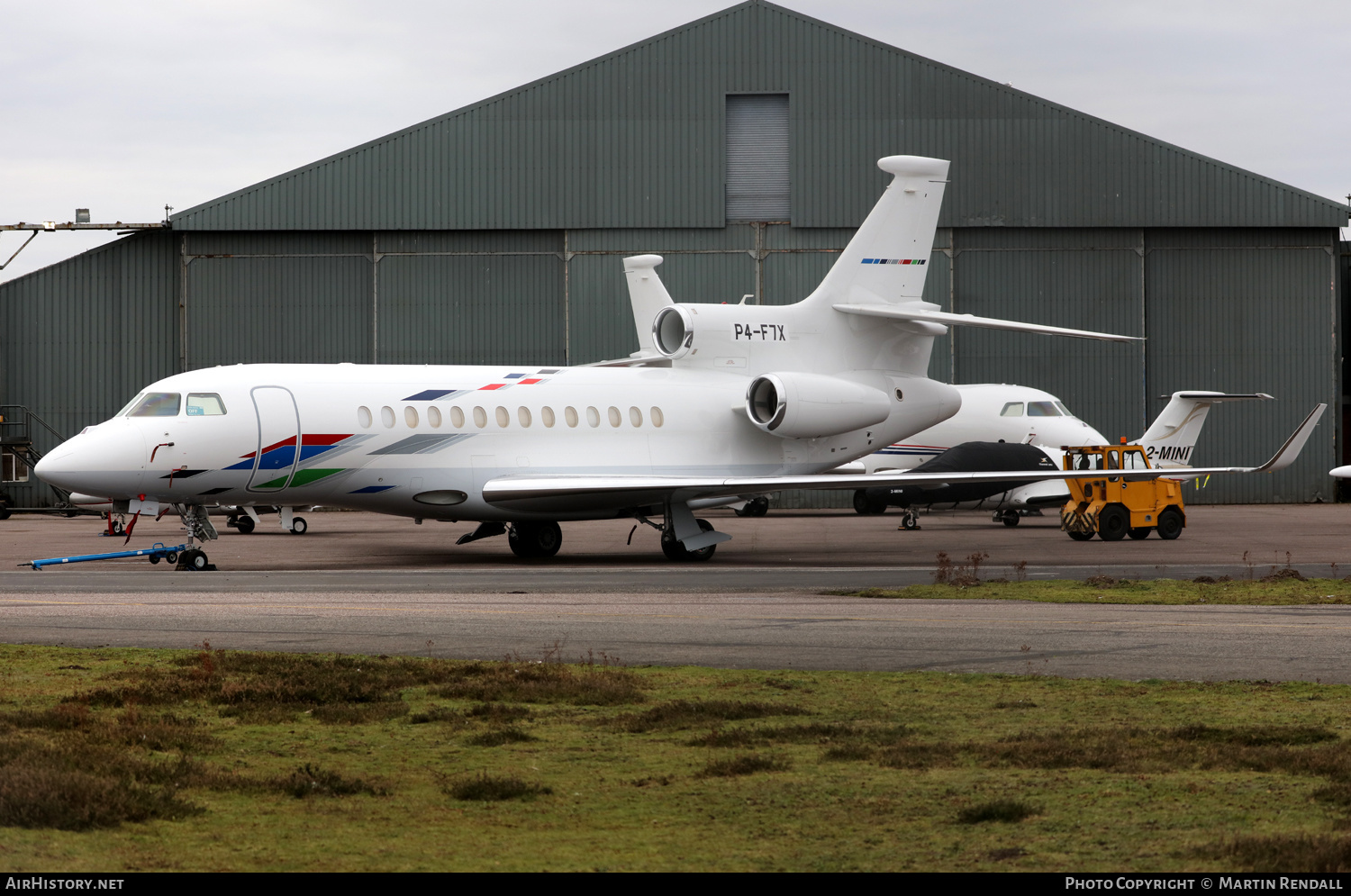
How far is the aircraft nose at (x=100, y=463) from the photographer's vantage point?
2000 cm

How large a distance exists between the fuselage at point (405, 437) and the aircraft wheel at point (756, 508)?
1595 centimetres

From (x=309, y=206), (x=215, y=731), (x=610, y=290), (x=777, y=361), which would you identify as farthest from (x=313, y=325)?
(x=215, y=731)

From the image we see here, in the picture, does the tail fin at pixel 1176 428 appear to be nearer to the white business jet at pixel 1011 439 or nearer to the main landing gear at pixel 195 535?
the white business jet at pixel 1011 439

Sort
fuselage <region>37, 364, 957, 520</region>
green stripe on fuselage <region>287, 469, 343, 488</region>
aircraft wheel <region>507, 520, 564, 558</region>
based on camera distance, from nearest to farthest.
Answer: fuselage <region>37, 364, 957, 520</region>, green stripe on fuselage <region>287, 469, 343, 488</region>, aircraft wheel <region>507, 520, 564, 558</region>

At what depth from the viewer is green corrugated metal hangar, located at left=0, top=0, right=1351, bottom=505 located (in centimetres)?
4569

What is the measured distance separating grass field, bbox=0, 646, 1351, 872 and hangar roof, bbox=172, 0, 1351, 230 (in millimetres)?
37354

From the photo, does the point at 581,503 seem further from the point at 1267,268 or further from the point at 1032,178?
the point at 1267,268

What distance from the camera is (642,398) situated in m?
25.3

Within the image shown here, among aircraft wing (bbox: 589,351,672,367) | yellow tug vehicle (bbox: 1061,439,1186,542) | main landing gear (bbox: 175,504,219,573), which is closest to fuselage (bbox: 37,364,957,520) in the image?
main landing gear (bbox: 175,504,219,573)

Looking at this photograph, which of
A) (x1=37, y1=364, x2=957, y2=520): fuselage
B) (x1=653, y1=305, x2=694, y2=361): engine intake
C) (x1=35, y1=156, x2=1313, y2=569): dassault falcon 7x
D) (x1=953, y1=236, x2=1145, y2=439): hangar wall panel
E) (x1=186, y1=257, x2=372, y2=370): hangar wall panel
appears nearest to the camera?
(x1=37, y1=364, x2=957, y2=520): fuselage

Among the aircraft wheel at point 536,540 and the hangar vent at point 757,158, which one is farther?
the hangar vent at point 757,158

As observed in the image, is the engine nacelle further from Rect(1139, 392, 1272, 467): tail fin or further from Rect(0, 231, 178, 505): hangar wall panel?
Rect(0, 231, 178, 505): hangar wall panel

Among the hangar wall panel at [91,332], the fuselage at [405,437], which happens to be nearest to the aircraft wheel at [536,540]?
the fuselage at [405,437]

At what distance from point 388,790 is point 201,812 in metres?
0.82
